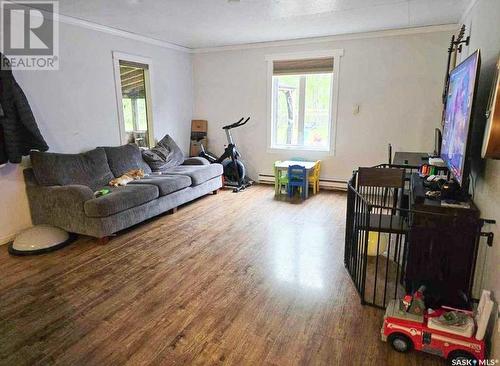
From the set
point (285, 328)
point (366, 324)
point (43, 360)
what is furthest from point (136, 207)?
point (366, 324)

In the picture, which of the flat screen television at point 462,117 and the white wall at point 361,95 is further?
the white wall at point 361,95

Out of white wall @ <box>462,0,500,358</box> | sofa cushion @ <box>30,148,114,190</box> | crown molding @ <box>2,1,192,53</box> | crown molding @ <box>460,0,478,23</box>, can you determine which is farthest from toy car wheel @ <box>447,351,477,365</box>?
crown molding @ <box>2,1,192,53</box>

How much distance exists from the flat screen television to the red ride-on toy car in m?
0.75

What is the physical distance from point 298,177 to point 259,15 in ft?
7.58

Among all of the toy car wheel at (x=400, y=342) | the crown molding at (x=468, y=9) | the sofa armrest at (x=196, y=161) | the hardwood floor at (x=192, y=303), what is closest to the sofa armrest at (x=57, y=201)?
the hardwood floor at (x=192, y=303)

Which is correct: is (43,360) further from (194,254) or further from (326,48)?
(326,48)

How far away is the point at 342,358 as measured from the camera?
173 centimetres

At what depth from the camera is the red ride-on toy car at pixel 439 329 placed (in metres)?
1.61

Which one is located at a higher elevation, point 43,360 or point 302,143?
point 302,143

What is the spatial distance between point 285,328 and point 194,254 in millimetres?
1301

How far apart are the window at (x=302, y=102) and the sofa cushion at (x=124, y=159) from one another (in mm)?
2268

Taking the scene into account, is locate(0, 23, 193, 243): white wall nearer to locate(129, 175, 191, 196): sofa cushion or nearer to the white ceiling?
the white ceiling

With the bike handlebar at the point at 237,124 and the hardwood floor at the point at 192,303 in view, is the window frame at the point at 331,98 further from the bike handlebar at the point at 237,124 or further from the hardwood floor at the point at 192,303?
the hardwood floor at the point at 192,303

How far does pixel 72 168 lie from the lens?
3.58 metres
